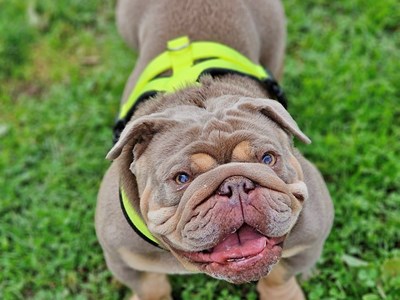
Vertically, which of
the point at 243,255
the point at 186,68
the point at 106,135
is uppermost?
the point at 186,68

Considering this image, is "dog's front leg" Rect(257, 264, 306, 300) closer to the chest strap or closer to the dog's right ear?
the chest strap

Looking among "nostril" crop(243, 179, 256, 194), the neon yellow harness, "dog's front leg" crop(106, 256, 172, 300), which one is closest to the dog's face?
"nostril" crop(243, 179, 256, 194)

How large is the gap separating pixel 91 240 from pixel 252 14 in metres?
1.66

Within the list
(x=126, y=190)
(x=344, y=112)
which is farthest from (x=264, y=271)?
(x=344, y=112)

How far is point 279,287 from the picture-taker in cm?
347

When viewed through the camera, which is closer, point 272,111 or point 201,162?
point 201,162

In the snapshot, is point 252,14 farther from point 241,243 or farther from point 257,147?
point 241,243

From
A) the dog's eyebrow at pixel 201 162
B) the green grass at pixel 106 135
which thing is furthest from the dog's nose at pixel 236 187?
the green grass at pixel 106 135

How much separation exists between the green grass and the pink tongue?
110cm

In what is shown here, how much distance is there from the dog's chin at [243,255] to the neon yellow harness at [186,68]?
0.88m

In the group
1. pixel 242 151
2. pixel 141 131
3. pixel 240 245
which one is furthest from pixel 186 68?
pixel 240 245

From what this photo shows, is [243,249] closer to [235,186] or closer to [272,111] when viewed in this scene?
[235,186]

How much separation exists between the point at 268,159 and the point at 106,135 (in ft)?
6.83

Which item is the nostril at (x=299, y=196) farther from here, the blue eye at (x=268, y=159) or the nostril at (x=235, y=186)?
the nostril at (x=235, y=186)
